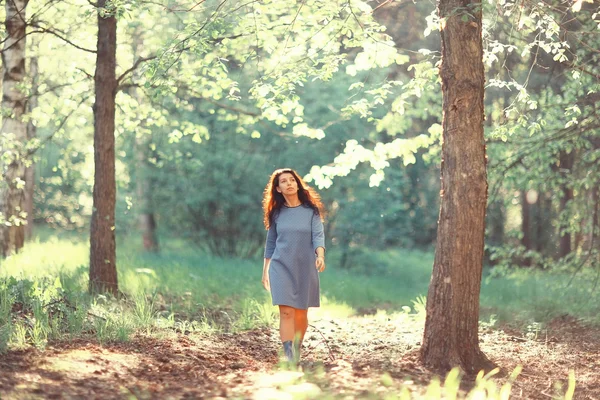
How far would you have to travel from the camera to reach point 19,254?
1222 centimetres

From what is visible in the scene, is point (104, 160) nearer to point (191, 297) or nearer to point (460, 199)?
point (191, 297)

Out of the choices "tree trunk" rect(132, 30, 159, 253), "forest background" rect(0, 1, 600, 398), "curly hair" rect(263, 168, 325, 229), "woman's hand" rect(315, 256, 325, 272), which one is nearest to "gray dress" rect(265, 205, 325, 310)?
"curly hair" rect(263, 168, 325, 229)

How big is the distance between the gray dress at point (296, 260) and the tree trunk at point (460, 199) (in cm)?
123

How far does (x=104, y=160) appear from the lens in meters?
9.62

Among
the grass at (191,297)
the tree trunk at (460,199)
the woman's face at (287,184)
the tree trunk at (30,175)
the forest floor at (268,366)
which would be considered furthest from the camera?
the tree trunk at (30,175)

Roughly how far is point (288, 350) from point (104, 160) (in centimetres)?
398

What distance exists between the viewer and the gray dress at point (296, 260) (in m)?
7.28

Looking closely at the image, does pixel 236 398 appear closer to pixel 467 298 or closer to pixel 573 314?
pixel 467 298

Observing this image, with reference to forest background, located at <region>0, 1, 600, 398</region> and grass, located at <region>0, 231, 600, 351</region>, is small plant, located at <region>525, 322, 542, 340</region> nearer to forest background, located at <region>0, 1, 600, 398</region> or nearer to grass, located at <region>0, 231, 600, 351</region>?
grass, located at <region>0, 231, 600, 351</region>

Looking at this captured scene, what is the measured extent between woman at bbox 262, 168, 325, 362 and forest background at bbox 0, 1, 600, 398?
3.30ft

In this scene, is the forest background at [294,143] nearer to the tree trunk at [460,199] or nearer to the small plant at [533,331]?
the tree trunk at [460,199]

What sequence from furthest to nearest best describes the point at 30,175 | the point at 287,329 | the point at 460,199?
the point at 30,175 < the point at 287,329 < the point at 460,199

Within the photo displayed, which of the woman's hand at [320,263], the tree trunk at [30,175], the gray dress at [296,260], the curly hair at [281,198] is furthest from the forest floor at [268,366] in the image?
the tree trunk at [30,175]

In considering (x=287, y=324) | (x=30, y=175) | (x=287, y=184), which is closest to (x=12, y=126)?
(x=30, y=175)
